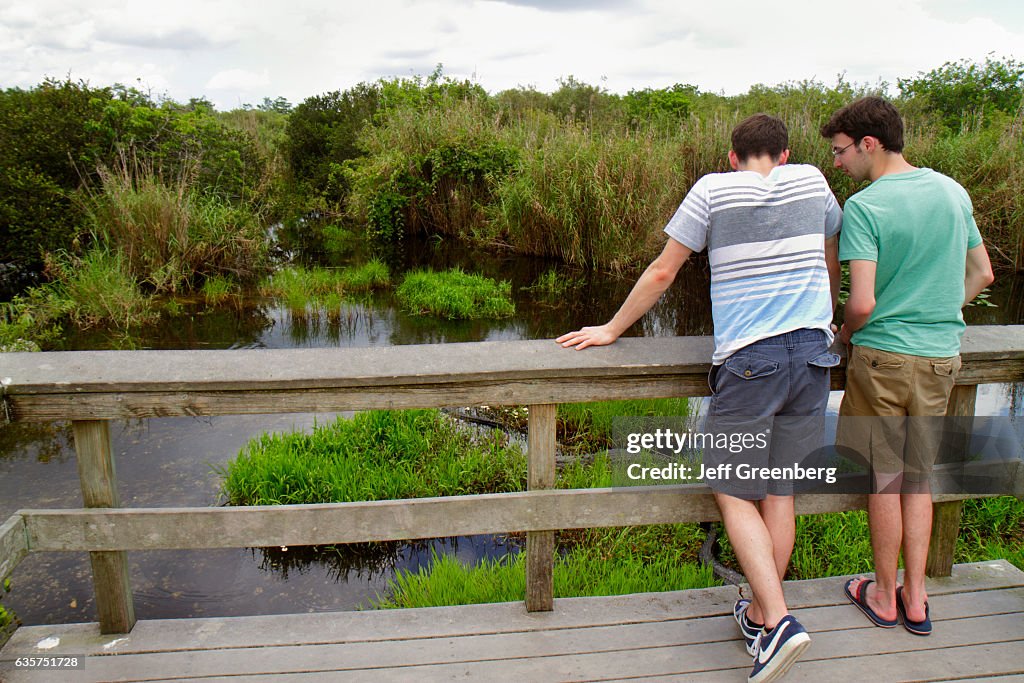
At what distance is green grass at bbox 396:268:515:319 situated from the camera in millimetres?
9148

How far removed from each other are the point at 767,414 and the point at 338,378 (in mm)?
1144

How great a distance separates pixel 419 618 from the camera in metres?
2.26

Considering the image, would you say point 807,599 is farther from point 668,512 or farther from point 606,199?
point 606,199

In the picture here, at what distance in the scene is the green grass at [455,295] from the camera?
30.0ft

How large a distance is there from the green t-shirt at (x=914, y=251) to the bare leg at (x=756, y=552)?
60cm

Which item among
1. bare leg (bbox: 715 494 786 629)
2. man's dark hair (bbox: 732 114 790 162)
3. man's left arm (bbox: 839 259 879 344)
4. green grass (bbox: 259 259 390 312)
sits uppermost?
man's dark hair (bbox: 732 114 790 162)

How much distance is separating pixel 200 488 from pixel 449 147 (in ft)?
32.9

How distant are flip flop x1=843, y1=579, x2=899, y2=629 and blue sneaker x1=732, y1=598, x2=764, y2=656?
0.41m

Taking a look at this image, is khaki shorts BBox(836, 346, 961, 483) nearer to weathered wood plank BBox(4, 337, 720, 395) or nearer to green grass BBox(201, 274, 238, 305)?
weathered wood plank BBox(4, 337, 720, 395)

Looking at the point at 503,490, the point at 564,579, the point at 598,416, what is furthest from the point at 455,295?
the point at 564,579

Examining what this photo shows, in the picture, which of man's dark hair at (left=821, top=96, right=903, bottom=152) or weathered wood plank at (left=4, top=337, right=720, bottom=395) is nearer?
weathered wood plank at (left=4, top=337, right=720, bottom=395)

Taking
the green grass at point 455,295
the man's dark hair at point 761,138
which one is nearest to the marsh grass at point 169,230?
the green grass at point 455,295

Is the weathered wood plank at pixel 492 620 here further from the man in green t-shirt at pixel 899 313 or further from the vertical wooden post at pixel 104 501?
the man in green t-shirt at pixel 899 313

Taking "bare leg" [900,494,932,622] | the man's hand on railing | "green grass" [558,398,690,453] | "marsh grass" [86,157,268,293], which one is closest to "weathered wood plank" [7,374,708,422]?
the man's hand on railing
